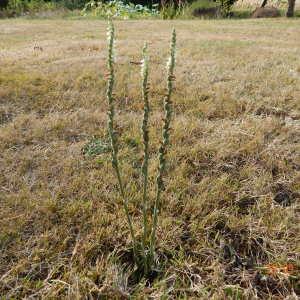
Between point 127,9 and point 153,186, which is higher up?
point 153,186

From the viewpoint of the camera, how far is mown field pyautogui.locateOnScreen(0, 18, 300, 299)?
6.25ft

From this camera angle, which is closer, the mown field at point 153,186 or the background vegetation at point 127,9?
the mown field at point 153,186

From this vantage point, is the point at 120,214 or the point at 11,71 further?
the point at 11,71

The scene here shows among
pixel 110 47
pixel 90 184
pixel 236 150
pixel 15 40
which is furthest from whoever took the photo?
pixel 15 40

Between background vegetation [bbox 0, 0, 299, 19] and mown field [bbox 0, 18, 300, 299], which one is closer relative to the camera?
mown field [bbox 0, 18, 300, 299]

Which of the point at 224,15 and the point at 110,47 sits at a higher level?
the point at 110,47

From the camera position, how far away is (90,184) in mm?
2516

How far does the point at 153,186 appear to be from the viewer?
2.52m

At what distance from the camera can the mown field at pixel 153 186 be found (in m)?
1.91

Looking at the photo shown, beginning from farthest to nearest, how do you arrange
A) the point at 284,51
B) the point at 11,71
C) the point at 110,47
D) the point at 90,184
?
1. the point at 284,51
2. the point at 11,71
3. the point at 90,184
4. the point at 110,47

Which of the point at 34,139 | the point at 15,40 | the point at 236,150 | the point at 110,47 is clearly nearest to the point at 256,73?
the point at 236,150

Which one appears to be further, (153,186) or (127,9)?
(127,9)

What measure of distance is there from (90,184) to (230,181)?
97 cm

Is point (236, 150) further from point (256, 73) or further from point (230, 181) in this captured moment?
point (256, 73)
